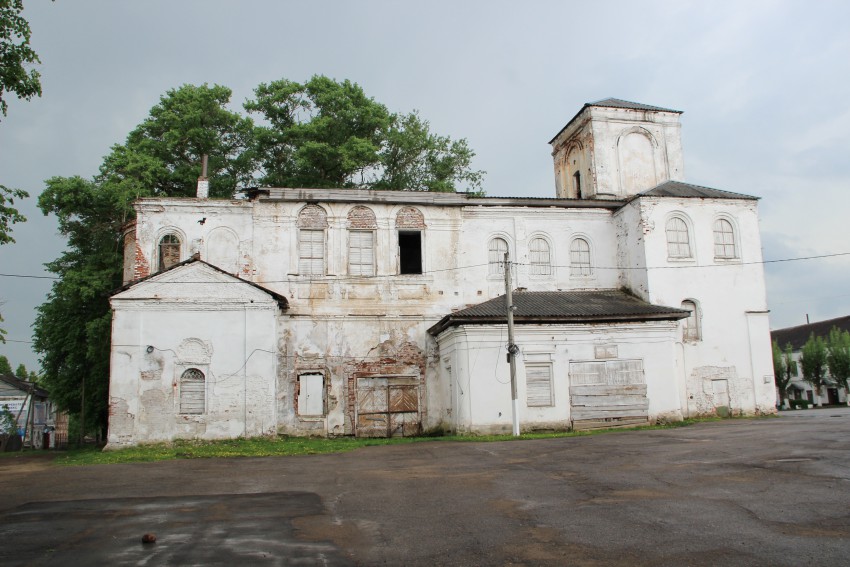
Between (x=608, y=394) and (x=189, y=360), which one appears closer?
(x=189, y=360)

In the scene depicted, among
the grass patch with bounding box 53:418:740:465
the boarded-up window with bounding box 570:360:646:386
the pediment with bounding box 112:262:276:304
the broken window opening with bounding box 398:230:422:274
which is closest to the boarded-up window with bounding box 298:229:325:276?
the pediment with bounding box 112:262:276:304

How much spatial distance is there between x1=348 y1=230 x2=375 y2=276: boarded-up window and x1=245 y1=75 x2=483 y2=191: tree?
306 inches

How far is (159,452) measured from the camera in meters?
18.8

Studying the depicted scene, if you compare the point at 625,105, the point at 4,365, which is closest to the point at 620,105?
the point at 625,105

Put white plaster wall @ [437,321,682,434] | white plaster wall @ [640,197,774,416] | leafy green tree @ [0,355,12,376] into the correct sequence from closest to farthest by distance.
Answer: white plaster wall @ [437,321,682,434] → white plaster wall @ [640,197,774,416] → leafy green tree @ [0,355,12,376]

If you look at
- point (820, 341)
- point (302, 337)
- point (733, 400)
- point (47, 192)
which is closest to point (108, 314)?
point (47, 192)

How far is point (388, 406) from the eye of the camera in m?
23.9

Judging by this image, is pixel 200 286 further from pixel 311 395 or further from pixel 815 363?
pixel 815 363

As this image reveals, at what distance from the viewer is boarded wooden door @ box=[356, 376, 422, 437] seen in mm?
23625

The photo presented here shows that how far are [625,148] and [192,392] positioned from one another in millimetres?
20048

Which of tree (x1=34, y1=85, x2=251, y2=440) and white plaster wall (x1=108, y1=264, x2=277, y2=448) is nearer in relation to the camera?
white plaster wall (x1=108, y1=264, x2=277, y2=448)

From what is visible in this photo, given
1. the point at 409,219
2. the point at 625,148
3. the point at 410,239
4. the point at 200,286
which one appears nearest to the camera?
the point at 200,286

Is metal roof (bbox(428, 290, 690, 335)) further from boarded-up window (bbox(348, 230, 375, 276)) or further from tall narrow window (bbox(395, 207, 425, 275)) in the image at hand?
tall narrow window (bbox(395, 207, 425, 275))

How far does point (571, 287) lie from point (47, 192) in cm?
2132
